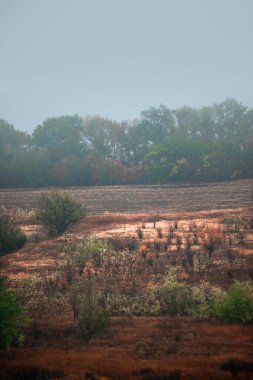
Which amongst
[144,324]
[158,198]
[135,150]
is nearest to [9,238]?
[144,324]

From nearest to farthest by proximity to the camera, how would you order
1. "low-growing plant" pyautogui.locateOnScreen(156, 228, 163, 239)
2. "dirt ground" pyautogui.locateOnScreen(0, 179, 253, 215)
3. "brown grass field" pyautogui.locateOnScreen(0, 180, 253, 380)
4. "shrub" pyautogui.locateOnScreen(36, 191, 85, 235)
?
1. "brown grass field" pyautogui.locateOnScreen(0, 180, 253, 380)
2. "low-growing plant" pyautogui.locateOnScreen(156, 228, 163, 239)
3. "shrub" pyautogui.locateOnScreen(36, 191, 85, 235)
4. "dirt ground" pyautogui.locateOnScreen(0, 179, 253, 215)

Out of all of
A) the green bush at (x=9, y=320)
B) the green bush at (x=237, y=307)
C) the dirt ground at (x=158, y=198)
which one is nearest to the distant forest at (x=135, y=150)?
the dirt ground at (x=158, y=198)

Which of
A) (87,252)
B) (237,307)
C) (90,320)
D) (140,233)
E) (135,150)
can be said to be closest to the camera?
(90,320)

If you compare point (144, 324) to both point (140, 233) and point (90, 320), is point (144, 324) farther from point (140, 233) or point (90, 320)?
point (140, 233)

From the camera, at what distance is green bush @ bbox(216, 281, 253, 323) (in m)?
11.9

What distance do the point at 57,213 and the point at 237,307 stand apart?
1746cm

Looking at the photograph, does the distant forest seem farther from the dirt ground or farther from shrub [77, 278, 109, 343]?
shrub [77, 278, 109, 343]

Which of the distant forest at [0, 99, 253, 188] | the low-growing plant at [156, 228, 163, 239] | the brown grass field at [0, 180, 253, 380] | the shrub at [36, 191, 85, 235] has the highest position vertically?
the distant forest at [0, 99, 253, 188]

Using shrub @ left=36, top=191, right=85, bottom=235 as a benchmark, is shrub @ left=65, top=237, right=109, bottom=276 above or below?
below

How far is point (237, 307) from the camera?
1202cm

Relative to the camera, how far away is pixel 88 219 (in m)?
31.9

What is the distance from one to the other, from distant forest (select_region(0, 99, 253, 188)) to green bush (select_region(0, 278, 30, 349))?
1991 inches

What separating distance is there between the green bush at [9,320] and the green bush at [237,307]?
21.6 ft

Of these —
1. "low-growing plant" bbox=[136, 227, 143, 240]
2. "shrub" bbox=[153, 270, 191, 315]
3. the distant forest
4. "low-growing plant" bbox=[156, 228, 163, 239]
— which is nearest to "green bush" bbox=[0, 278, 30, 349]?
"shrub" bbox=[153, 270, 191, 315]
